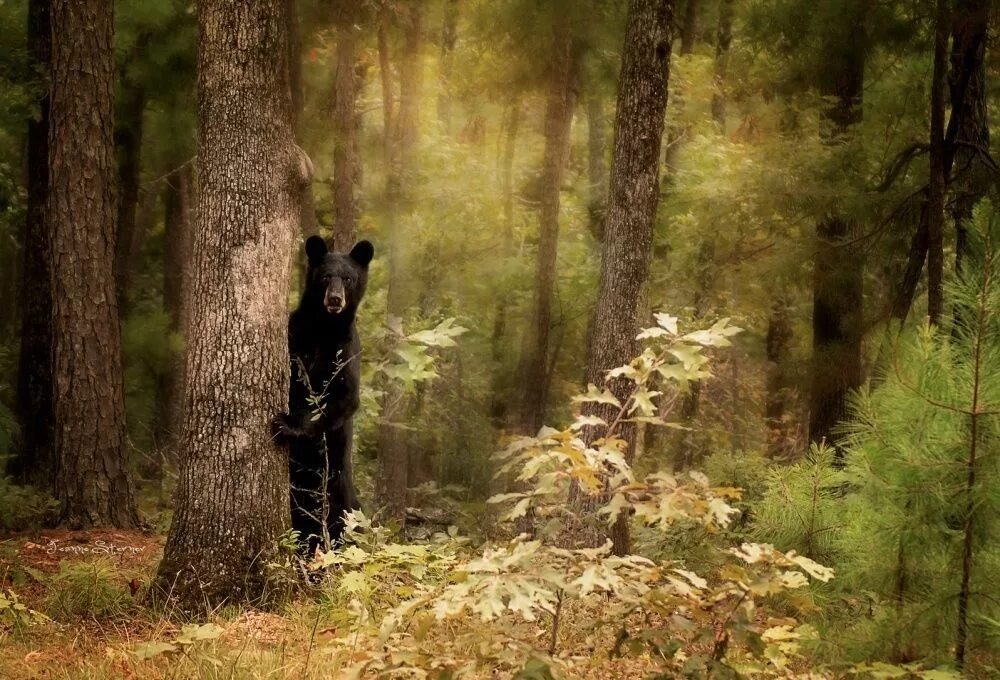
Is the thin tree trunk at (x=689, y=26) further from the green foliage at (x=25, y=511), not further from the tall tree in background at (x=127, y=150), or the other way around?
the green foliage at (x=25, y=511)

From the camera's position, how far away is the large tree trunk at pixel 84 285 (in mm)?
7746

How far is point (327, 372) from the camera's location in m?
7.06

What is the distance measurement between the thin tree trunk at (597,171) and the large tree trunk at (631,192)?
35.3 feet

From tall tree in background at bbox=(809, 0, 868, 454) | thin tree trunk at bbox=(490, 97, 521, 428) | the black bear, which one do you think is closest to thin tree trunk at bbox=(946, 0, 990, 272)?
tall tree in background at bbox=(809, 0, 868, 454)

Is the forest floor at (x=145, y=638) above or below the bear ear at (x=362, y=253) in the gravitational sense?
below

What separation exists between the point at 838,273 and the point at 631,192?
335cm

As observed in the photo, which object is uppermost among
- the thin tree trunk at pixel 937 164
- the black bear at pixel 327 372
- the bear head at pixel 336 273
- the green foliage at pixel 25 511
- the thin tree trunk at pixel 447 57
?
the thin tree trunk at pixel 447 57

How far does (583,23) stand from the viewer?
15094mm

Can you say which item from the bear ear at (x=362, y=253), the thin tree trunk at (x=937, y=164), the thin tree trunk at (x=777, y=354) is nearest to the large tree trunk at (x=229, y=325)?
the bear ear at (x=362, y=253)

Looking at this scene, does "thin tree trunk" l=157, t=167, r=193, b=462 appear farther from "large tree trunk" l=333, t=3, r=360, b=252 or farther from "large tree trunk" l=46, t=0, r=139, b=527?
"large tree trunk" l=46, t=0, r=139, b=527

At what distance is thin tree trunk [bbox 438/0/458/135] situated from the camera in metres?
17.3

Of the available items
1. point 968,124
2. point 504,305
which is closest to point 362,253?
point 968,124

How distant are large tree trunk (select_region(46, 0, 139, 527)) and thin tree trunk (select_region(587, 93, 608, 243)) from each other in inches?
492

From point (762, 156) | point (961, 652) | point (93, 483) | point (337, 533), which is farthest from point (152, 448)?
point (961, 652)
